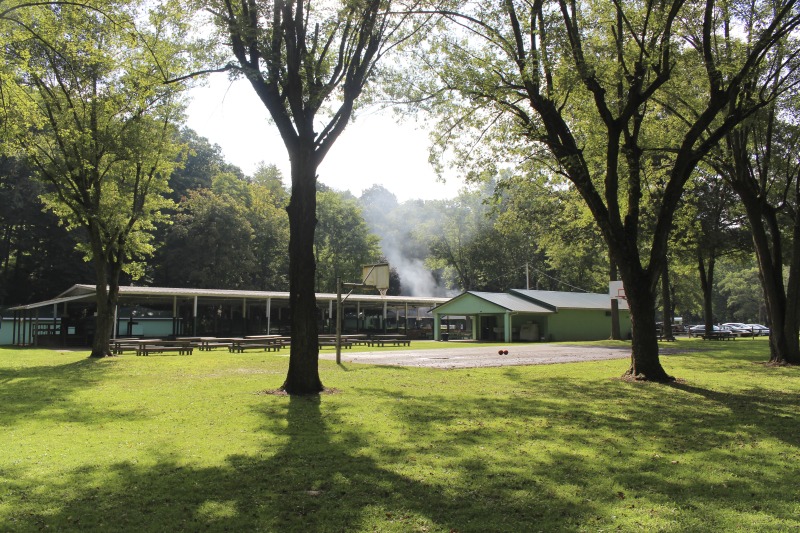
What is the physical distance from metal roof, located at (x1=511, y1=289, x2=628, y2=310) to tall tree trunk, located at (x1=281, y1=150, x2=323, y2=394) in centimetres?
3178

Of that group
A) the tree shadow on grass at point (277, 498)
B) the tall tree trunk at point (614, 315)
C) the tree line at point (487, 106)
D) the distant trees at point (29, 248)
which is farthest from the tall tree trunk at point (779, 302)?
the distant trees at point (29, 248)

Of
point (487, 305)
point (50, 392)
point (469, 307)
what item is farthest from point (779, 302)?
point (469, 307)

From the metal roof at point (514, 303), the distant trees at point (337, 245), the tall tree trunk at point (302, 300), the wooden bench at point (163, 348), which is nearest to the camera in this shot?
the tall tree trunk at point (302, 300)

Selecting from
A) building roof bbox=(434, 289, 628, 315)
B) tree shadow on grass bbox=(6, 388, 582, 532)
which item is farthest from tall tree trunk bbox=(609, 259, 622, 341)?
tree shadow on grass bbox=(6, 388, 582, 532)

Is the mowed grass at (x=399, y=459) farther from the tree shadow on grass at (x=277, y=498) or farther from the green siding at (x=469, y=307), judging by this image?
the green siding at (x=469, y=307)

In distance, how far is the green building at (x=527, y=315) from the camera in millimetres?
39125

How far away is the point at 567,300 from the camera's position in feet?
141

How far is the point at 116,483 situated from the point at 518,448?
4106mm

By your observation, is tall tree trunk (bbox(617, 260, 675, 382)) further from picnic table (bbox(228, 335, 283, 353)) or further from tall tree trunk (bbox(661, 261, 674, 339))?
tall tree trunk (bbox(661, 261, 674, 339))

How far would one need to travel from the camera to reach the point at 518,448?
657cm

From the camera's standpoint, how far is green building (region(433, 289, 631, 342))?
1540 inches

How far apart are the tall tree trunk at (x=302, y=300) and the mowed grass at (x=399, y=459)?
622 millimetres

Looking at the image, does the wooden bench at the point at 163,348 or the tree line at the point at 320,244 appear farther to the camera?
the tree line at the point at 320,244

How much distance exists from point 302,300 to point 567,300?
35126 mm
